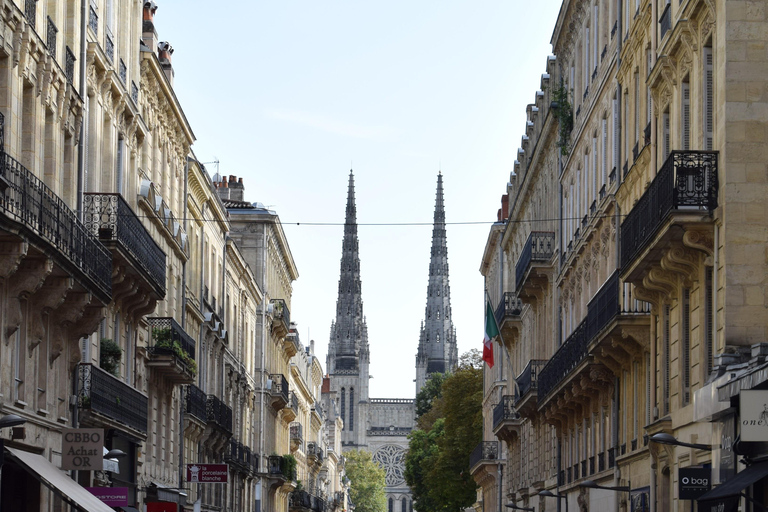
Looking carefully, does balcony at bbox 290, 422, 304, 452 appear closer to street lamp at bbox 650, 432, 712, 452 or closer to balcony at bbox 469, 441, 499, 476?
balcony at bbox 469, 441, 499, 476

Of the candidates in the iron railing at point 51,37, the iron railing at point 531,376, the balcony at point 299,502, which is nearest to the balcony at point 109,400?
the iron railing at point 51,37

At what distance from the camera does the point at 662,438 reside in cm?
2147

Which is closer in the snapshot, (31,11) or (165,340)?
(31,11)

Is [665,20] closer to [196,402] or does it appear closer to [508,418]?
[196,402]

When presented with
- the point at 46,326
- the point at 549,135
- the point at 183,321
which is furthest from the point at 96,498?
the point at 549,135

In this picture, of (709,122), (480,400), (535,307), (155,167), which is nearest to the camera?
(709,122)

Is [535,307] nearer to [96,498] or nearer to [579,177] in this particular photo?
[579,177]

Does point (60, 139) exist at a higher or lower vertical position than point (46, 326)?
higher

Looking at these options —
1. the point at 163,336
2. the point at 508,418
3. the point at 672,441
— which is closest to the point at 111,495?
the point at 672,441

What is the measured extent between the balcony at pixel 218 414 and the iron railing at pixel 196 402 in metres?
0.83

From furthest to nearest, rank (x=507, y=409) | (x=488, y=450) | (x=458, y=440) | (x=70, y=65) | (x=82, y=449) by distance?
(x=458, y=440) < (x=488, y=450) < (x=507, y=409) < (x=70, y=65) < (x=82, y=449)

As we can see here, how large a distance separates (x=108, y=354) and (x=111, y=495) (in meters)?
5.68

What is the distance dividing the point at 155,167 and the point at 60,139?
13194 millimetres

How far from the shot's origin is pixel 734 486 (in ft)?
62.0
